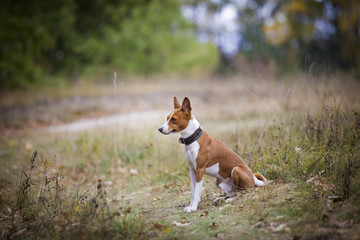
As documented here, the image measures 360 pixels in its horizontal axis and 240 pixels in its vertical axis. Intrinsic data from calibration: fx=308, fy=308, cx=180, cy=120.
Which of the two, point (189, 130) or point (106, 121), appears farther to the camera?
point (106, 121)

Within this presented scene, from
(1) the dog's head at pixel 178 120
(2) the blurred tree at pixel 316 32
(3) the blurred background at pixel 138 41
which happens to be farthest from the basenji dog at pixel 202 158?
(2) the blurred tree at pixel 316 32

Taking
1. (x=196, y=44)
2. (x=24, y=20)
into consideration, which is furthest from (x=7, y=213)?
(x=196, y=44)

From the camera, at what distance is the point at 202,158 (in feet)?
13.5

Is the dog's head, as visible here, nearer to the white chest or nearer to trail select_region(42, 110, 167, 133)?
the white chest

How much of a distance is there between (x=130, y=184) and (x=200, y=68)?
835 inches

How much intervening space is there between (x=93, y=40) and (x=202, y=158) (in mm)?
16459

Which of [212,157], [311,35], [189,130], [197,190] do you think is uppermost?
[311,35]

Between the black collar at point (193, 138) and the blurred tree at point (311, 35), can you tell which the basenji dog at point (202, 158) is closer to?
the black collar at point (193, 138)

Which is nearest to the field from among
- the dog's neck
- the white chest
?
the white chest

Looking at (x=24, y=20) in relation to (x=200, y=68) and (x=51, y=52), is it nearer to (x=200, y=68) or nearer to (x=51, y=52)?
(x=51, y=52)

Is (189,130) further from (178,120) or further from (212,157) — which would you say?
(212,157)

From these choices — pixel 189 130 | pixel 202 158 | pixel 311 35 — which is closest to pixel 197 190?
pixel 202 158

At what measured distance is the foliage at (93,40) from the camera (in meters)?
14.6

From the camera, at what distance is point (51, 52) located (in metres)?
18.0
